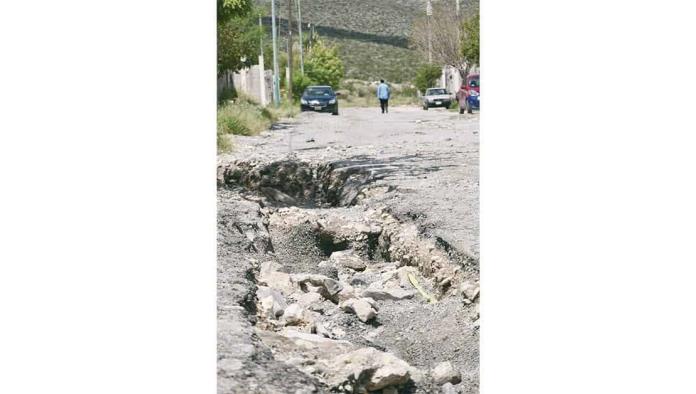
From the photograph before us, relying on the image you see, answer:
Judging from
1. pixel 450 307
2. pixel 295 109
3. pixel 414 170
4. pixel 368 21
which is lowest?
pixel 450 307

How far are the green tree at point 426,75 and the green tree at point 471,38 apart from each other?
17 cm

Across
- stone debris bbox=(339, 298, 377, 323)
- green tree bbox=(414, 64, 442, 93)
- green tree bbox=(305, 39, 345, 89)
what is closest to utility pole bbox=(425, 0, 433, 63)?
green tree bbox=(414, 64, 442, 93)

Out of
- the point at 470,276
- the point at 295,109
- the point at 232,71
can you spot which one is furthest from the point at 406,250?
the point at 232,71

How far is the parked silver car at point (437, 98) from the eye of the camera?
4.80m

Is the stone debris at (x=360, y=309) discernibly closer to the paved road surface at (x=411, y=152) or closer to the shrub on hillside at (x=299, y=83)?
the paved road surface at (x=411, y=152)

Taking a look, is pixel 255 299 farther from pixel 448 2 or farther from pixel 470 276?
pixel 448 2

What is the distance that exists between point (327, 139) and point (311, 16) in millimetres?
604

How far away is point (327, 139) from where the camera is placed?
488cm

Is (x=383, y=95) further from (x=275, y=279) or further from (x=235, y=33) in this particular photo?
(x=275, y=279)

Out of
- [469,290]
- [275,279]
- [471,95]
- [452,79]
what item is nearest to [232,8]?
[452,79]

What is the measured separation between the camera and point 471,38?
15.7 feet

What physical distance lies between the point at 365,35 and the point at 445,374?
65.5 inches
